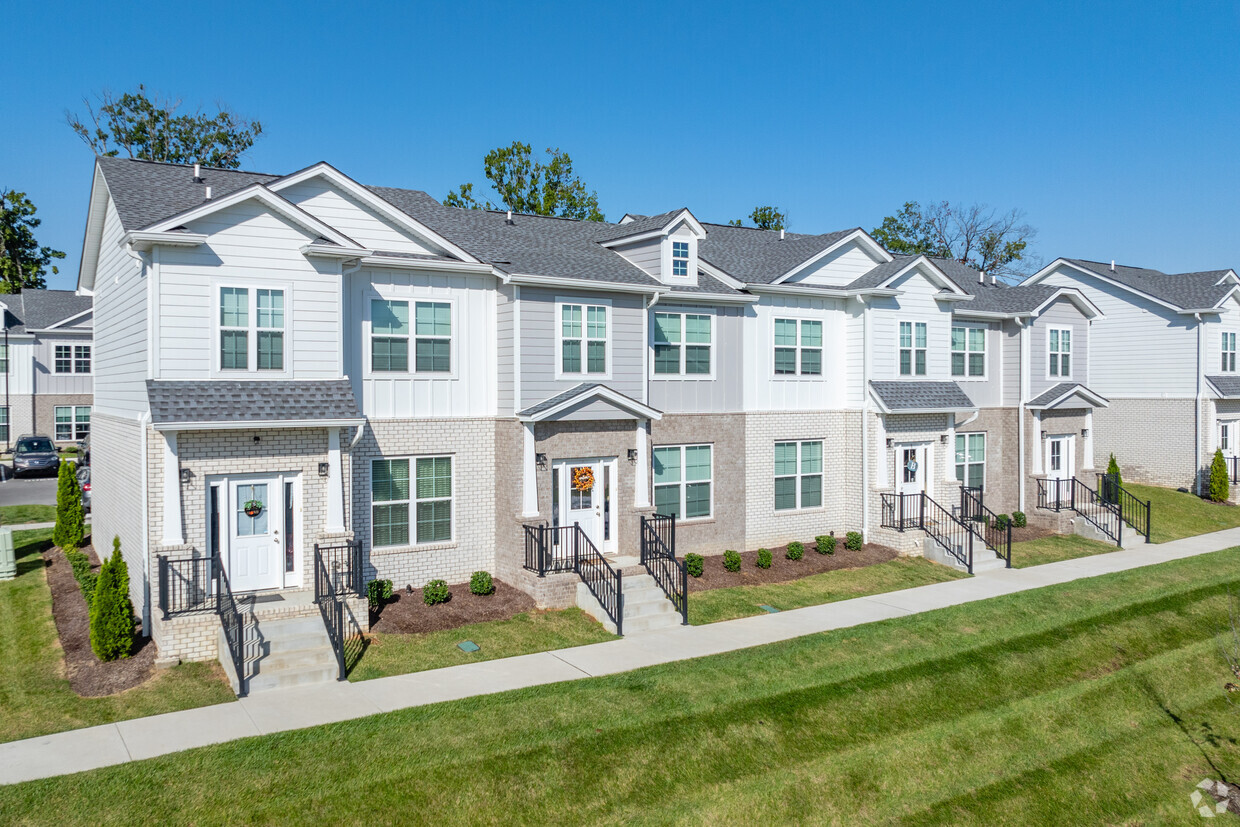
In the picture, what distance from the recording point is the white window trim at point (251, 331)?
46.8ft

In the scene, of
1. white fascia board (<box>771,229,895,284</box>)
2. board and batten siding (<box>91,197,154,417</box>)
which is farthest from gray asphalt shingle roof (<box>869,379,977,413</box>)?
board and batten siding (<box>91,197,154,417</box>)

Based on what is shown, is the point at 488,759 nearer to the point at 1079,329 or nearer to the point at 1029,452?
the point at 1029,452

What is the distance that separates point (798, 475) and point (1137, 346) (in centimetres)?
1764

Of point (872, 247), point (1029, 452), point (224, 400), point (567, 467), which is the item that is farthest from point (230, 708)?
point (1029, 452)

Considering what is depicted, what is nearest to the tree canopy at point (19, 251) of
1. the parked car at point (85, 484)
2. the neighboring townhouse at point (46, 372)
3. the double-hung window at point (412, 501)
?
the neighboring townhouse at point (46, 372)

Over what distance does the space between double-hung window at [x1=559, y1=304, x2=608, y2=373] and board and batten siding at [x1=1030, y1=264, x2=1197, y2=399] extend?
23.3 m

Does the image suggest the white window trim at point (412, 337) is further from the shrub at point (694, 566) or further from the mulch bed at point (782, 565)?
the mulch bed at point (782, 565)

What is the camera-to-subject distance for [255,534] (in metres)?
14.6

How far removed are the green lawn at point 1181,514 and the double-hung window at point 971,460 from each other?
4.90 m

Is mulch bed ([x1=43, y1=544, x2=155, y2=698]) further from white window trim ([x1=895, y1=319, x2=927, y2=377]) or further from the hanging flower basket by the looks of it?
white window trim ([x1=895, y1=319, x2=927, y2=377])

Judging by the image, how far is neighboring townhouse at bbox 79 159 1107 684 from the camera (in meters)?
14.2

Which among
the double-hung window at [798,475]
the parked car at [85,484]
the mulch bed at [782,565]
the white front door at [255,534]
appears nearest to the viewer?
the white front door at [255,534]

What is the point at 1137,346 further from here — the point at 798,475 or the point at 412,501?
the point at 412,501

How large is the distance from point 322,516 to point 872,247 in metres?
15.5
